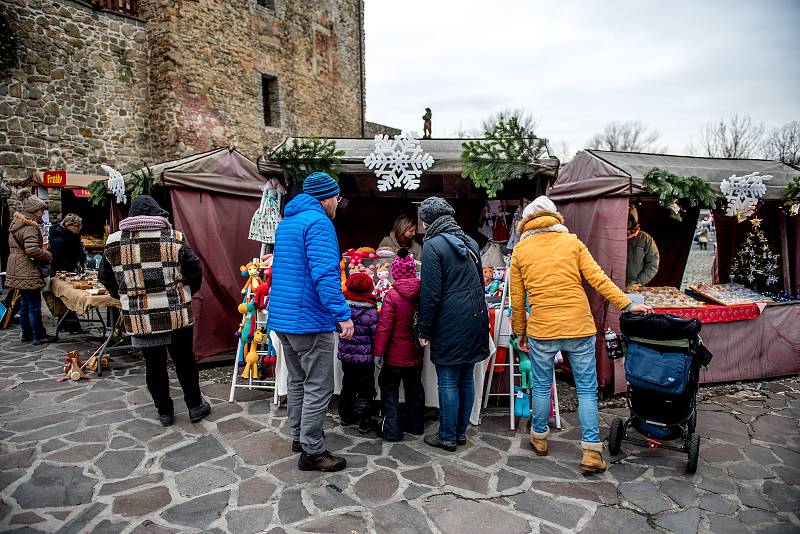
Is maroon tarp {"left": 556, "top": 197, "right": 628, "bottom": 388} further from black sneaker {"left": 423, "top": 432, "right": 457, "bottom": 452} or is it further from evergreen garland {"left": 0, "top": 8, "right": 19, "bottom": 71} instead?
evergreen garland {"left": 0, "top": 8, "right": 19, "bottom": 71}

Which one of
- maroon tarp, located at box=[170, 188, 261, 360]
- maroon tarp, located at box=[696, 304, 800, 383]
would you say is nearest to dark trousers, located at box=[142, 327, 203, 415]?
maroon tarp, located at box=[170, 188, 261, 360]

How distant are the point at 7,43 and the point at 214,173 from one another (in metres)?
7.60

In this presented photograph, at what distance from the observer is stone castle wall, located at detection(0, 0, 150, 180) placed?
33.0ft

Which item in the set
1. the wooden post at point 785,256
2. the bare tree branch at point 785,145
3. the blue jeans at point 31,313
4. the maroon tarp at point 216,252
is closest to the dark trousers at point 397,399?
the maroon tarp at point 216,252

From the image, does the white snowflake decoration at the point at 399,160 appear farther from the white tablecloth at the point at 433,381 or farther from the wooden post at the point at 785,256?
the wooden post at the point at 785,256

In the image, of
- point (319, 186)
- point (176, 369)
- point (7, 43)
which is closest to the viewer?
point (319, 186)

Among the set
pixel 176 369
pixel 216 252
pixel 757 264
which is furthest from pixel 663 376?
pixel 216 252

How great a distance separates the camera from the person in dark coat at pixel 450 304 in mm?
3533

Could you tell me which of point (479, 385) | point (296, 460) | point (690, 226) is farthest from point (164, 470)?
point (690, 226)

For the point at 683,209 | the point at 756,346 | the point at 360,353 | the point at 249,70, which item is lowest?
the point at 756,346

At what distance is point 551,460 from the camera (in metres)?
3.66

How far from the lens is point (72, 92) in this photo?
35.8 feet

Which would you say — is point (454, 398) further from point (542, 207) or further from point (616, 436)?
point (542, 207)

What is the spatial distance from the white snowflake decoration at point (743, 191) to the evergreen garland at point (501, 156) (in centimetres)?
214
